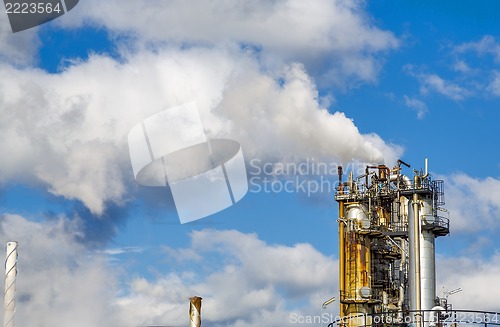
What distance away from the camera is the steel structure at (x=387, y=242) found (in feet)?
181

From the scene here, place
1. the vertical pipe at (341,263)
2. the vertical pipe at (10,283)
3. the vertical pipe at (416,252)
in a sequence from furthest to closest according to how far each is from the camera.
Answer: the vertical pipe at (341,263), the vertical pipe at (416,252), the vertical pipe at (10,283)

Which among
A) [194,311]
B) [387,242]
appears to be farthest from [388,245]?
[194,311]

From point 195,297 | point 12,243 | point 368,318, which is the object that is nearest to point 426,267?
point 368,318

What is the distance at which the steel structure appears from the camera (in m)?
55.2

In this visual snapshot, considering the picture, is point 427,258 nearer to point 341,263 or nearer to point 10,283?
point 341,263

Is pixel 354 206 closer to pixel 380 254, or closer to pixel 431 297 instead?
pixel 380 254

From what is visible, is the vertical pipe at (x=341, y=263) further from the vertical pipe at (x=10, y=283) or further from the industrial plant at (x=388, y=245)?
the vertical pipe at (x=10, y=283)

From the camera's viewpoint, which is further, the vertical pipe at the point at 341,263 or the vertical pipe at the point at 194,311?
the vertical pipe at the point at 341,263

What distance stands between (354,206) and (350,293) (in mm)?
6283

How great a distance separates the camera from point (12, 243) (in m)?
38.1

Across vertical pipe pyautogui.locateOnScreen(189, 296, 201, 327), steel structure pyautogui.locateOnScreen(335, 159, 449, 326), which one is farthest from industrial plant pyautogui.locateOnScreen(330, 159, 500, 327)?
vertical pipe pyautogui.locateOnScreen(189, 296, 201, 327)

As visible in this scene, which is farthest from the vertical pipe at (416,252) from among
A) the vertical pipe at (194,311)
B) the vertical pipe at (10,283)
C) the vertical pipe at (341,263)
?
the vertical pipe at (10,283)

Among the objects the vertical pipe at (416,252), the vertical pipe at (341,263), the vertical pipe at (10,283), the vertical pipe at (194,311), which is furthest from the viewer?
the vertical pipe at (341,263)

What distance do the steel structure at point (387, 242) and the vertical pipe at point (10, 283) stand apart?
80.0 feet
